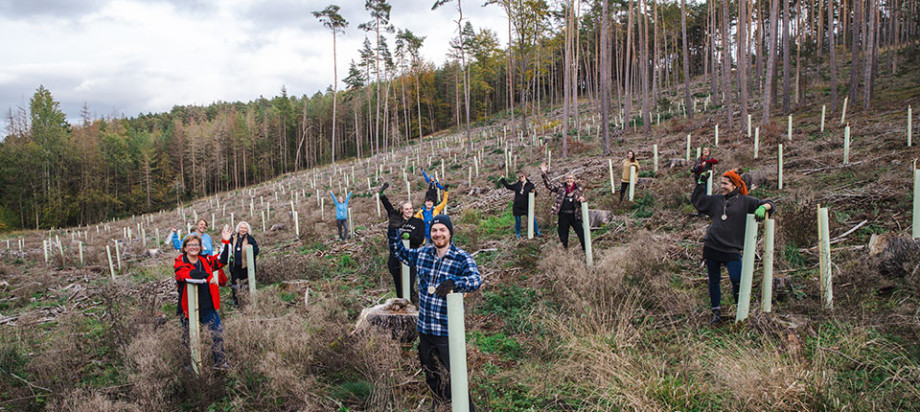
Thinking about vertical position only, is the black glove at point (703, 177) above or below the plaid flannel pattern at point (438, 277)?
above

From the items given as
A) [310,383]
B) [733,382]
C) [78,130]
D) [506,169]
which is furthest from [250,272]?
[78,130]

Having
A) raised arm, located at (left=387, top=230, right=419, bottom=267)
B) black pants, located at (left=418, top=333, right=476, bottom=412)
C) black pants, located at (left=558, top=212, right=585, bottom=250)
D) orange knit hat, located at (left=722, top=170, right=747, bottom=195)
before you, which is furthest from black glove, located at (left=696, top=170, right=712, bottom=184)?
black pants, located at (left=418, top=333, right=476, bottom=412)

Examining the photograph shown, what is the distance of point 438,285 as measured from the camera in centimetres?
305

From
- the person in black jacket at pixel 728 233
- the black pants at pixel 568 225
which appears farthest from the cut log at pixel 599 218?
the person in black jacket at pixel 728 233

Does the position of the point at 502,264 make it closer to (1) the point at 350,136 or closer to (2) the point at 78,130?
(1) the point at 350,136

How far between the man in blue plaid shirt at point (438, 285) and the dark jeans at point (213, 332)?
2.33 metres

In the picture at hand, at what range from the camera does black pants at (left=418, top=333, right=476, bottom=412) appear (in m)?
3.13

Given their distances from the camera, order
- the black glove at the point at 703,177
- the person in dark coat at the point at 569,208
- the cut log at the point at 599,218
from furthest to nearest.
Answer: the cut log at the point at 599,218 → the person in dark coat at the point at 569,208 → the black glove at the point at 703,177

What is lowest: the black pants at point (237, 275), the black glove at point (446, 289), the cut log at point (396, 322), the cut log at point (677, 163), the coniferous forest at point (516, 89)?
the cut log at point (396, 322)

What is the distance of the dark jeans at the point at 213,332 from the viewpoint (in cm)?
416

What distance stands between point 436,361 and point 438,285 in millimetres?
673

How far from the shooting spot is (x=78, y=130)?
5206 cm

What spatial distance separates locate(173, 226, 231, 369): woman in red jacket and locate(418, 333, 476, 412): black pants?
7.45ft

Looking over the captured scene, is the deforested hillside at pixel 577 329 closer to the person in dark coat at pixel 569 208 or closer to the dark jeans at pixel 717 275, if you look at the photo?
the dark jeans at pixel 717 275
